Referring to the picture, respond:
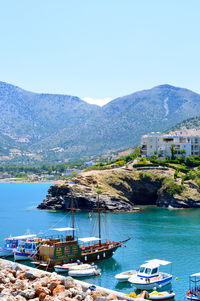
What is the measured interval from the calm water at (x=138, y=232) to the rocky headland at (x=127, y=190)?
21.0 ft

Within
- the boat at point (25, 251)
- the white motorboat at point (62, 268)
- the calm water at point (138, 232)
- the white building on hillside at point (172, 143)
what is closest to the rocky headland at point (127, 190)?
the calm water at point (138, 232)

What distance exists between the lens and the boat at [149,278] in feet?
143

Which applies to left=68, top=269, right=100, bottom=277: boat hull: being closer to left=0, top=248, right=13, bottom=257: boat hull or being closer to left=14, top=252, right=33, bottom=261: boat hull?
left=14, top=252, right=33, bottom=261: boat hull

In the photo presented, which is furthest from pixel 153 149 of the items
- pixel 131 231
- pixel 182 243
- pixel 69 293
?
pixel 69 293

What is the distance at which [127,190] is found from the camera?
12281 centimetres

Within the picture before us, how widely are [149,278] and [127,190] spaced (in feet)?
258

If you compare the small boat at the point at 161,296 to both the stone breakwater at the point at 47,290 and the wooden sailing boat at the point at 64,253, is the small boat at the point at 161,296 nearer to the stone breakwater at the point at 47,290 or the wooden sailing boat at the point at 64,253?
the stone breakwater at the point at 47,290

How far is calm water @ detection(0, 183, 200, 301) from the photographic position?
167 feet

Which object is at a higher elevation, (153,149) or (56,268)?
(153,149)

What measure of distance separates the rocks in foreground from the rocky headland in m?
80.7

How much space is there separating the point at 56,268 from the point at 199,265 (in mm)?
17957

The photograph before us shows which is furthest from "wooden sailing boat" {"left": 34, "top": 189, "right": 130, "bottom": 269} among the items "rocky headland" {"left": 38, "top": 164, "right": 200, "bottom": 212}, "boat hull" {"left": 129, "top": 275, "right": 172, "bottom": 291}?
"rocky headland" {"left": 38, "top": 164, "right": 200, "bottom": 212}

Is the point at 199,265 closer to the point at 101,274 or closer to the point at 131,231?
the point at 101,274

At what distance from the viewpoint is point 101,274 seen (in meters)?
50.1
